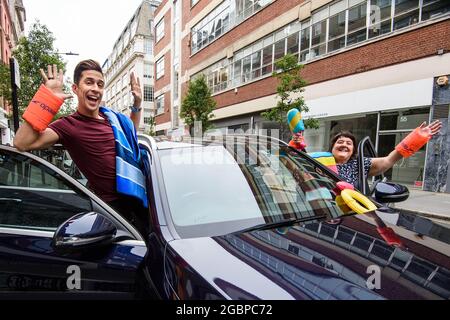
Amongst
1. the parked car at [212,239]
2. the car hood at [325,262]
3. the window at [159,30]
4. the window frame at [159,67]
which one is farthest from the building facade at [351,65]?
the window at [159,30]

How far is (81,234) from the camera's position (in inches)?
56.3

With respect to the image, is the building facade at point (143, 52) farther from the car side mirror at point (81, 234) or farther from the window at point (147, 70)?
the car side mirror at point (81, 234)

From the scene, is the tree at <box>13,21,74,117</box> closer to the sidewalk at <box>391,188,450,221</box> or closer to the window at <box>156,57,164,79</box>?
the sidewalk at <box>391,188,450,221</box>

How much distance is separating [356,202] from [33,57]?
1428 centimetres

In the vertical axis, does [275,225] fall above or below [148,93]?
below

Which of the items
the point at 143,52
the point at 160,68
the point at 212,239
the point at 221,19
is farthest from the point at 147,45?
the point at 212,239

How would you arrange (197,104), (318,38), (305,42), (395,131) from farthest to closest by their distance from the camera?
(197,104) → (305,42) → (318,38) → (395,131)

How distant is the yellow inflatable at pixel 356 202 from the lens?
1.91m

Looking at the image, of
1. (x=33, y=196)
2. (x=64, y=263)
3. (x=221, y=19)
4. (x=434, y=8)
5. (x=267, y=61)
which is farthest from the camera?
(x=221, y=19)

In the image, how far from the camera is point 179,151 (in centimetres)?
213

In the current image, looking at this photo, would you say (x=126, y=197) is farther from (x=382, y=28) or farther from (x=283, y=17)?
(x=283, y=17)

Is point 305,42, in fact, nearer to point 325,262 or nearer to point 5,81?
point 5,81
